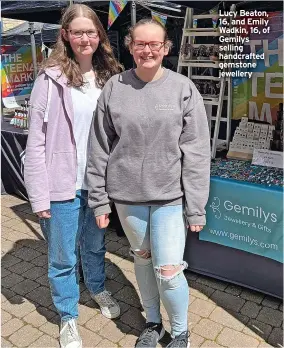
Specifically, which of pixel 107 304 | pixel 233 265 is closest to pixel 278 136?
pixel 233 265

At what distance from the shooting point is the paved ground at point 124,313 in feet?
7.29

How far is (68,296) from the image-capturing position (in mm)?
2154

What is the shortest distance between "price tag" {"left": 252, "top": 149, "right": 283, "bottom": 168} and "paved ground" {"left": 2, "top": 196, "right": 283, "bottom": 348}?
85 cm

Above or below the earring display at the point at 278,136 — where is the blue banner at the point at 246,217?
below

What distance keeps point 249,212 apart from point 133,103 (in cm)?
111

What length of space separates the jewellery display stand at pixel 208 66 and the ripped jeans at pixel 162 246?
124 cm

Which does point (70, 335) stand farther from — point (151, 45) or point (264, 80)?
point (264, 80)

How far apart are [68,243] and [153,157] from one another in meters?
0.66

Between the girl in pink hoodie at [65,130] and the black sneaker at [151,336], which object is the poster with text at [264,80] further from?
the black sneaker at [151,336]

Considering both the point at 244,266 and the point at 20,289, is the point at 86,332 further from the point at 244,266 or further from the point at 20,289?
the point at 244,266

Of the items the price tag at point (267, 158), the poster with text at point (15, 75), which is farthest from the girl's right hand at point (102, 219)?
the poster with text at point (15, 75)

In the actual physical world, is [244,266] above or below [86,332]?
above

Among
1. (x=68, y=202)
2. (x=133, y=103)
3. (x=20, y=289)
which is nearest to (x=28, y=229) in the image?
(x=20, y=289)

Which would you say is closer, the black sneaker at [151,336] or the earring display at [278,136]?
the black sneaker at [151,336]
